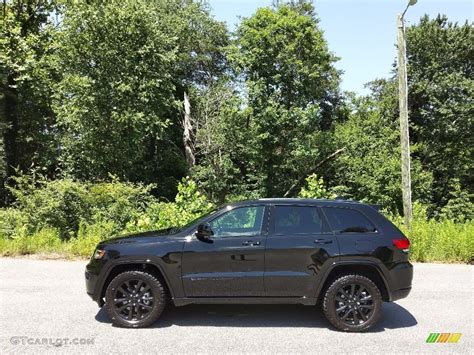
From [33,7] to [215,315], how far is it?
29305 mm

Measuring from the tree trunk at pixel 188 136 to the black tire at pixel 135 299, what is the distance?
76.4 feet

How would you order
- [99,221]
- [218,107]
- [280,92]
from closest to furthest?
[99,221] → [280,92] → [218,107]

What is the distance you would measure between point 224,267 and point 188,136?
24.3 meters

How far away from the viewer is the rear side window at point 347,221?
573 cm

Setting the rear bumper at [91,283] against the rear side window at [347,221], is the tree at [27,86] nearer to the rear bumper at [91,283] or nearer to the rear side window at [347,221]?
the rear bumper at [91,283]

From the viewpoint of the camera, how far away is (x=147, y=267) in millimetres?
5750

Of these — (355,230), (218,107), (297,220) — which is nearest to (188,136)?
(218,107)

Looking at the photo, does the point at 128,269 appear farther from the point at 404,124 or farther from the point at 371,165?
the point at 371,165

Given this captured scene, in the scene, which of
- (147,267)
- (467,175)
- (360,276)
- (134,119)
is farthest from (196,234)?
(467,175)

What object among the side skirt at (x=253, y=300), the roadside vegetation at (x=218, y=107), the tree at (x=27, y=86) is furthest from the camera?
the tree at (x=27, y=86)

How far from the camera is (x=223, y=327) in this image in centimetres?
555

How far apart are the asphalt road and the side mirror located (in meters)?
1.16

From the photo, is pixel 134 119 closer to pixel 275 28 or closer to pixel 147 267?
pixel 275 28

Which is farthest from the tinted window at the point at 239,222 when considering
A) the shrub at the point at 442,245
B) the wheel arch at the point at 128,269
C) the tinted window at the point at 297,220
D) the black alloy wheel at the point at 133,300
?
the shrub at the point at 442,245
